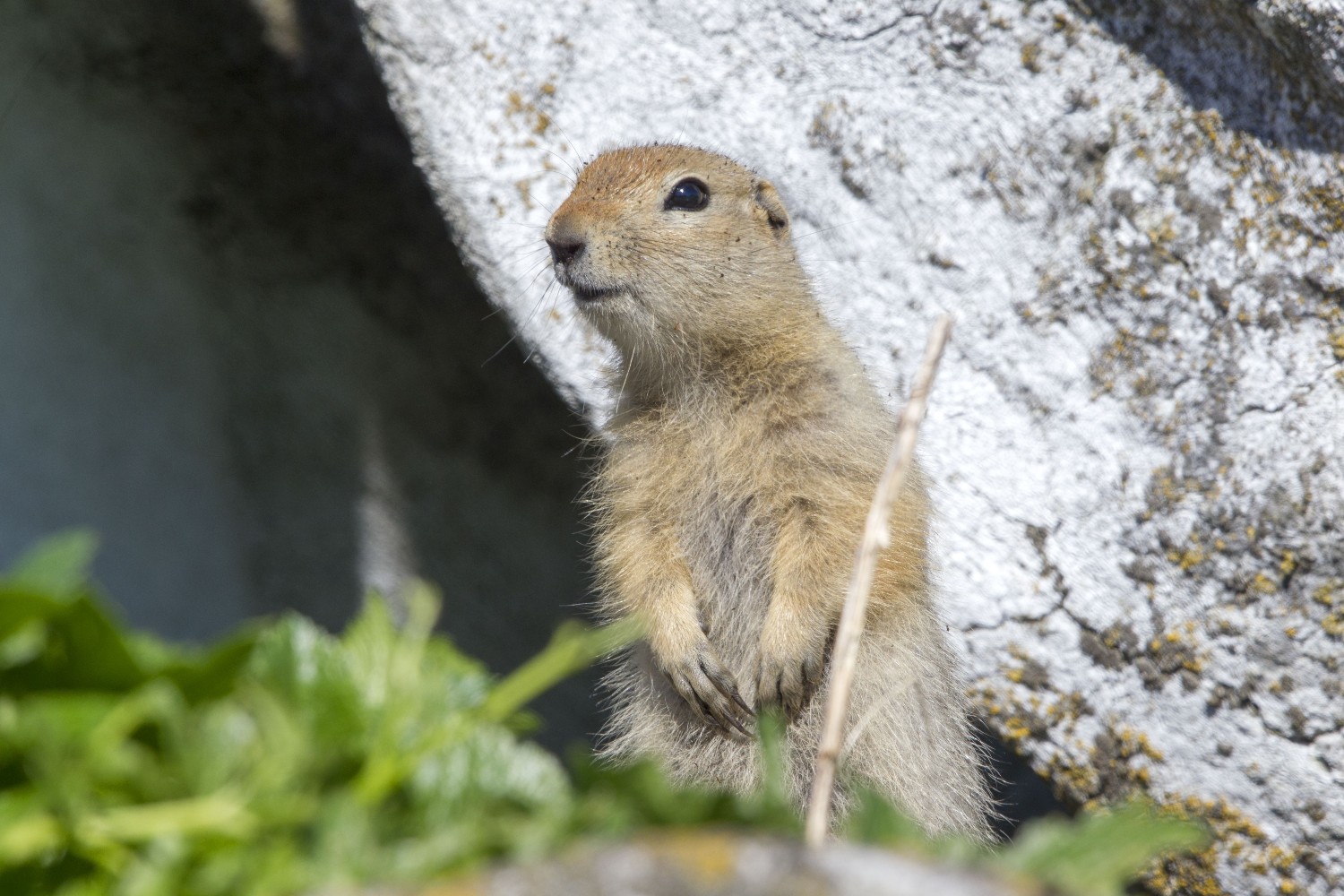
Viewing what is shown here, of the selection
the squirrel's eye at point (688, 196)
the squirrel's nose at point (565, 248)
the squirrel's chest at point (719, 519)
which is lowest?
the squirrel's chest at point (719, 519)

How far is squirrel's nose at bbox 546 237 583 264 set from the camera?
9.41 feet

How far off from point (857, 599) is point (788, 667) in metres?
1.42

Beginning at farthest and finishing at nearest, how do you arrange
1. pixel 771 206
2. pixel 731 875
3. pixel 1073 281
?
pixel 1073 281 → pixel 771 206 → pixel 731 875

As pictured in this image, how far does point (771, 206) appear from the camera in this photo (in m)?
3.29

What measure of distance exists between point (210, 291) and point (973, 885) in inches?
196

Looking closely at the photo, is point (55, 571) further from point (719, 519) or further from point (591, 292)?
point (719, 519)

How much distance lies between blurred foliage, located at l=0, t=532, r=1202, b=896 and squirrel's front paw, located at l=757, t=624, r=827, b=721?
62.7 inches

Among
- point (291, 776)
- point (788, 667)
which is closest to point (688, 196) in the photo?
point (788, 667)

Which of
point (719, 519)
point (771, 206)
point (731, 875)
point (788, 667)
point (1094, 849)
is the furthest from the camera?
point (771, 206)

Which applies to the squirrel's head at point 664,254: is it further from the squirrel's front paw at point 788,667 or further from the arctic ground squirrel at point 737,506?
the squirrel's front paw at point 788,667

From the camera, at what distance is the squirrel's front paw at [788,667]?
2770mm

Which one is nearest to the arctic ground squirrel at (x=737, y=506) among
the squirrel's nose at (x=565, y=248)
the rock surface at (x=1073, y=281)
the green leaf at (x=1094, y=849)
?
the squirrel's nose at (x=565, y=248)

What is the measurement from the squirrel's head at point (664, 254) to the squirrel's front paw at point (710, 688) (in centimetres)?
76

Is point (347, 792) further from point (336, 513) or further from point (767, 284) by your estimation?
point (336, 513)
